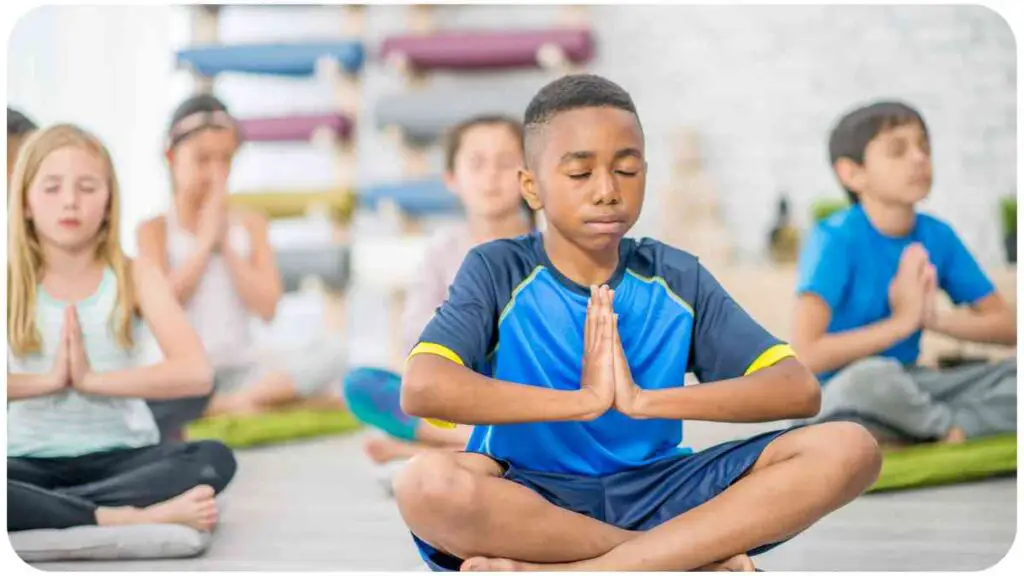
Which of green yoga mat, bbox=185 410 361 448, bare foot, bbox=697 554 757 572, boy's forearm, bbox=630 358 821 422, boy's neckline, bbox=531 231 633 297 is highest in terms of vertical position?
boy's neckline, bbox=531 231 633 297

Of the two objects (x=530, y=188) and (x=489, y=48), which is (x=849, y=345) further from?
(x=489, y=48)

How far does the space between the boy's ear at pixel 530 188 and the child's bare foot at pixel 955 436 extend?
0.87 m

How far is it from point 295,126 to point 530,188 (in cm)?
193

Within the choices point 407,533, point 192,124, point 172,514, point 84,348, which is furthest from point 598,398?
point 192,124

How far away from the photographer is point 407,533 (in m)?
1.35

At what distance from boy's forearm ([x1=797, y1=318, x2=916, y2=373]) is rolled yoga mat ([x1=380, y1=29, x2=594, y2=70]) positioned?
135cm

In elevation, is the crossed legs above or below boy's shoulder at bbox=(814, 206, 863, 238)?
below

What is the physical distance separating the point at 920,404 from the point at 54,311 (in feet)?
3.63

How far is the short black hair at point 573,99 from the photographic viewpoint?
1079mm

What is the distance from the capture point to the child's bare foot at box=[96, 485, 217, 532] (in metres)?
1.30

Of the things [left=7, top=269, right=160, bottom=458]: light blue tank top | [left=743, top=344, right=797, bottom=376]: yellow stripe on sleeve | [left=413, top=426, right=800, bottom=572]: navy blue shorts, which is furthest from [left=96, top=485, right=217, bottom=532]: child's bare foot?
[left=743, top=344, right=797, bottom=376]: yellow stripe on sleeve

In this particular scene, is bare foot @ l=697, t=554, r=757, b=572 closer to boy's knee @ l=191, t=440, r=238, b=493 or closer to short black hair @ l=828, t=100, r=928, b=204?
boy's knee @ l=191, t=440, r=238, b=493

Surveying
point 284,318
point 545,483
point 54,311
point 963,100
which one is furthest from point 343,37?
point 545,483

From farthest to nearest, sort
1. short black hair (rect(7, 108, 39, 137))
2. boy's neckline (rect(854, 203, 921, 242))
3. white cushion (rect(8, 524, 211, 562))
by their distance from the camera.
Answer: boy's neckline (rect(854, 203, 921, 242)), short black hair (rect(7, 108, 39, 137)), white cushion (rect(8, 524, 211, 562))
